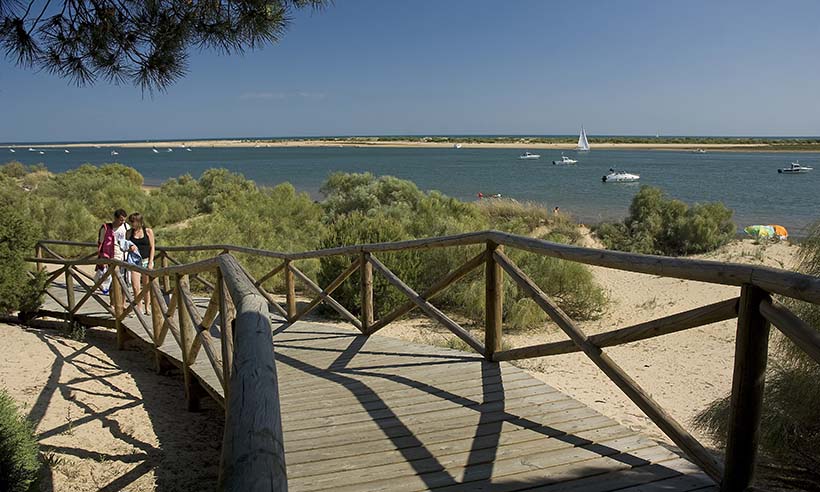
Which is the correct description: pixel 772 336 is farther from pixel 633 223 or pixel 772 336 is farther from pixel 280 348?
pixel 633 223

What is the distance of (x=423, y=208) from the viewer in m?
16.9

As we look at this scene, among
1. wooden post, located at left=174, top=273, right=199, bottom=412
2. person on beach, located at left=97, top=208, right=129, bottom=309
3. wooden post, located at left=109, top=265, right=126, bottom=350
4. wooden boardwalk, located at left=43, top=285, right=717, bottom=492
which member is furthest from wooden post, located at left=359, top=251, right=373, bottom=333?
person on beach, located at left=97, top=208, right=129, bottom=309

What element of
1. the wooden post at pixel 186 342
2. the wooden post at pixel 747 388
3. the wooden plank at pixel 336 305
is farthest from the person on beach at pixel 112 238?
the wooden post at pixel 747 388

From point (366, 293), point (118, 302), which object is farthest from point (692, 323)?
point (118, 302)

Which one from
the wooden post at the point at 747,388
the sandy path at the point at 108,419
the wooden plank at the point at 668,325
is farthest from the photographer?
the sandy path at the point at 108,419

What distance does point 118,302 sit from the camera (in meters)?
7.46

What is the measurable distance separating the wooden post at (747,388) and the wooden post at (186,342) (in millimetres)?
3891

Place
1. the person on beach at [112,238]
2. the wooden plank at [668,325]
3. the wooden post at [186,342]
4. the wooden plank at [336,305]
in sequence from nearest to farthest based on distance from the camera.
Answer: the wooden plank at [668,325], the wooden post at [186,342], the wooden plank at [336,305], the person on beach at [112,238]

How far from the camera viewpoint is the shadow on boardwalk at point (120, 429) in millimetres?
Result: 4441

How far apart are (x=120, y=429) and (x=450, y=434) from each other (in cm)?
348

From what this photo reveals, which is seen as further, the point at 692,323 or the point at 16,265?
the point at 16,265

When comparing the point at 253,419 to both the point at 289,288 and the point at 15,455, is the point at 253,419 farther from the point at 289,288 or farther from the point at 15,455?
the point at 289,288

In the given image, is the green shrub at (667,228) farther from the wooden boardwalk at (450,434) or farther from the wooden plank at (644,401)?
the wooden plank at (644,401)

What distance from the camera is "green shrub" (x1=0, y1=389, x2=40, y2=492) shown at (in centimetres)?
361
